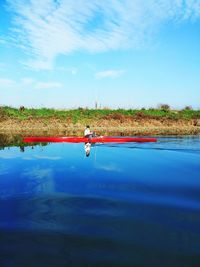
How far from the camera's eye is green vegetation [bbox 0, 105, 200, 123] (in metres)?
54.6

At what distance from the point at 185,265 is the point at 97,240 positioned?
2.19 metres

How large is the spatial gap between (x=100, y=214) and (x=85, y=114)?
46362mm

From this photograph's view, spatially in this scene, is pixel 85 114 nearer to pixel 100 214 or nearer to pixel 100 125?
pixel 100 125

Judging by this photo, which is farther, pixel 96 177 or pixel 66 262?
pixel 96 177

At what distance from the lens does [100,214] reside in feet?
34.1

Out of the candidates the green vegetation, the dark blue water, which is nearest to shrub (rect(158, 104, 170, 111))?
the green vegetation

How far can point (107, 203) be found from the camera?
11469 millimetres

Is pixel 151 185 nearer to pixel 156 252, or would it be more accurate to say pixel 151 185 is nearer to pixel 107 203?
pixel 107 203

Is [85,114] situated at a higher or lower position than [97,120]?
higher

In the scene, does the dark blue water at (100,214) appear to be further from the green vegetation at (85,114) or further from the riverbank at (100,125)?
the green vegetation at (85,114)

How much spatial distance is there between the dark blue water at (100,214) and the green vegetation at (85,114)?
116 feet

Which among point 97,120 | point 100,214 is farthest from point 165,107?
point 100,214

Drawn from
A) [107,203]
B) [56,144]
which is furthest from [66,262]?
[56,144]

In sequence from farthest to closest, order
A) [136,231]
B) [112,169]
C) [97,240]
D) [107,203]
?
[112,169]
[107,203]
[136,231]
[97,240]
